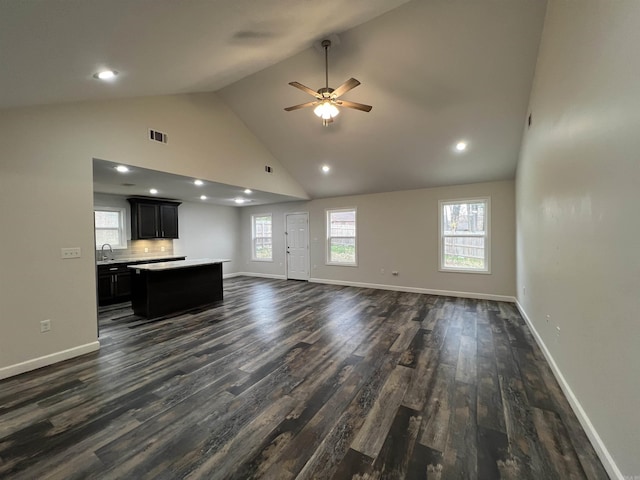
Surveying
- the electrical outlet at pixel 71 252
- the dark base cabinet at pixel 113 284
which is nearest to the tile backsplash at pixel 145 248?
the dark base cabinet at pixel 113 284

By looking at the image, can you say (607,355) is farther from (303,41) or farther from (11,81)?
(11,81)

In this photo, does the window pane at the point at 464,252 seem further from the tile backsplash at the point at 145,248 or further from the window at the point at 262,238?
the tile backsplash at the point at 145,248

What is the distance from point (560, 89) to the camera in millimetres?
2383

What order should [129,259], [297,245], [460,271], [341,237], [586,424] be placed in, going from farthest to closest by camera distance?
1. [297,245]
2. [341,237]
3. [129,259]
4. [460,271]
5. [586,424]

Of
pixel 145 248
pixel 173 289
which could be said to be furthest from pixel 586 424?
pixel 145 248

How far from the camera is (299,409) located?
2.17m

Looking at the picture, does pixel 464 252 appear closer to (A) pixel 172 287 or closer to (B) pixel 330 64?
(B) pixel 330 64

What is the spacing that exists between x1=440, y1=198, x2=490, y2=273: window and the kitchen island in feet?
16.4

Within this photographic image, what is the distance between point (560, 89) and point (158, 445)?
4.17m

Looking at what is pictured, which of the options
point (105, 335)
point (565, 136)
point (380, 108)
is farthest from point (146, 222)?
point (565, 136)

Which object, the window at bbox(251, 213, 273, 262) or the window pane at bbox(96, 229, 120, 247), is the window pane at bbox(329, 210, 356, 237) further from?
the window pane at bbox(96, 229, 120, 247)

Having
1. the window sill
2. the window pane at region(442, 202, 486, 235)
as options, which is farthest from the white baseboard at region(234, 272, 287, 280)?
the window pane at region(442, 202, 486, 235)

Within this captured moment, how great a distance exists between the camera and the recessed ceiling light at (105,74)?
7.98ft

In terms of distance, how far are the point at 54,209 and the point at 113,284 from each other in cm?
317
